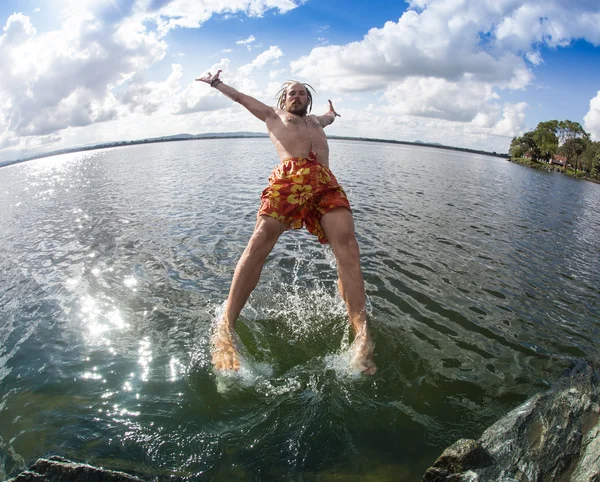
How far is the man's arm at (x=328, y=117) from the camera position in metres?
6.37

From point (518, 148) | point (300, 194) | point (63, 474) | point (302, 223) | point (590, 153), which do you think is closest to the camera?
point (63, 474)

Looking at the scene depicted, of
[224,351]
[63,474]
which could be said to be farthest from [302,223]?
[63,474]

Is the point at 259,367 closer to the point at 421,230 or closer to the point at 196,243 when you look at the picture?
the point at 196,243

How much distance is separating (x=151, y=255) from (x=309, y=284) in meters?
4.62

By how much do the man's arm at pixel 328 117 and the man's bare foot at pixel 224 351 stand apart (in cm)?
383

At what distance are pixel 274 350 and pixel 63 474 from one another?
2.99 meters

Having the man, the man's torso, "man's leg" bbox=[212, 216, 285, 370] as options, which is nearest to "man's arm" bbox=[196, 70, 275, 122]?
the man's torso

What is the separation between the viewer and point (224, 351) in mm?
4992

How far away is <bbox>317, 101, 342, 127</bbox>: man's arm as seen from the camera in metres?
6.37

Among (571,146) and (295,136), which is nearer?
(295,136)

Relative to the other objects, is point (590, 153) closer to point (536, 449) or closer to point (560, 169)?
point (560, 169)

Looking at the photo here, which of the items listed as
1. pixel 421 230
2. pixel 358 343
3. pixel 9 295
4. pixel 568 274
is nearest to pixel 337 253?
pixel 358 343

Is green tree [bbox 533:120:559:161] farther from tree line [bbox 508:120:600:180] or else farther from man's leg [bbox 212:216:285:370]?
man's leg [bbox 212:216:285:370]

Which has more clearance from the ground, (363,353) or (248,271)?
(248,271)
